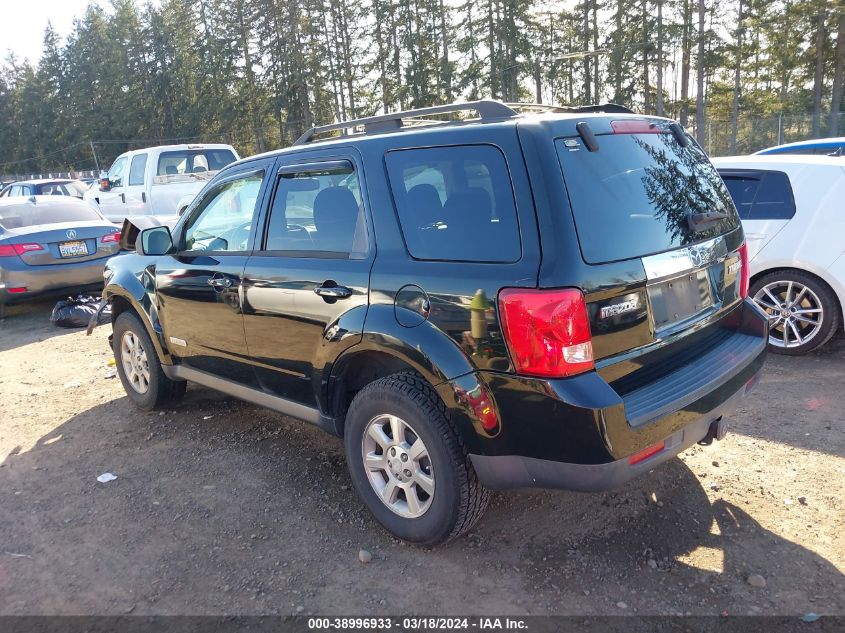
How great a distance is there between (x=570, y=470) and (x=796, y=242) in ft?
13.2

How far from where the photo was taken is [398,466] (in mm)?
3080

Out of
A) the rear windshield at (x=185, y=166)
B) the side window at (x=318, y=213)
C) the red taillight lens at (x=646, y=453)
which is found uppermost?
the rear windshield at (x=185, y=166)

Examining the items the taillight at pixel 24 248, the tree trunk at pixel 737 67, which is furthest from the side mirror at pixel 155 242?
the tree trunk at pixel 737 67

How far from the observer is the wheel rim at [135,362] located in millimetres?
5031

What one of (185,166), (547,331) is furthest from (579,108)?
(185,166)

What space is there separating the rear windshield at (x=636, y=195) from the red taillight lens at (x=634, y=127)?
23mm

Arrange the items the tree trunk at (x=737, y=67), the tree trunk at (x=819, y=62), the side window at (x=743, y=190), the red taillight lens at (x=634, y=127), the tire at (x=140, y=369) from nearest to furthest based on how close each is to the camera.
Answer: the red taillight lens at (x=634, y=127) → the tire at (x=140, y=369) → the side window at (x=743, y=190) → the tree trunk at (x=819, y=62) → the tree trunk at (x=737, y=67)

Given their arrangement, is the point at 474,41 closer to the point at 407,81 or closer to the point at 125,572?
the point at 407,81

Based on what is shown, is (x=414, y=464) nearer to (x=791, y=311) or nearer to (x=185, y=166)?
(x=791, y=311)

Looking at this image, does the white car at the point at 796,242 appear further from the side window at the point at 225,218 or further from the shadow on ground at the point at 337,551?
the side window at the point at 225,218

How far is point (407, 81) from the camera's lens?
137ft

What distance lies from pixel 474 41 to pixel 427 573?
4146 cm

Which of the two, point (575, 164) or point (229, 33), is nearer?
point (575, 164)

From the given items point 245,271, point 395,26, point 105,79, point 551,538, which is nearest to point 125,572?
point 245,271
